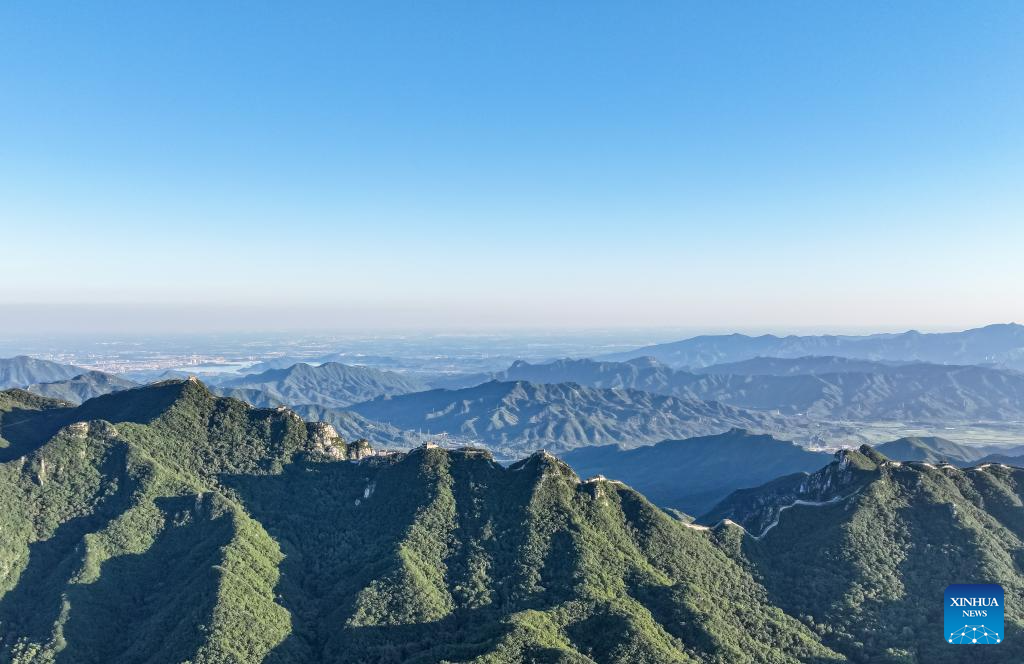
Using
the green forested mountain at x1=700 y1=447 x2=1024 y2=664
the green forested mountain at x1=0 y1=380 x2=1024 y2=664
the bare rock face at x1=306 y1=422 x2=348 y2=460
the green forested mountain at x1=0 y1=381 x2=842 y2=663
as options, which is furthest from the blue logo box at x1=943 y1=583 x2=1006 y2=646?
the bare rock face at x1=306 y1=422 x2=348 y2=460

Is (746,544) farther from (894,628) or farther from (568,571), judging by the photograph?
(568,571)

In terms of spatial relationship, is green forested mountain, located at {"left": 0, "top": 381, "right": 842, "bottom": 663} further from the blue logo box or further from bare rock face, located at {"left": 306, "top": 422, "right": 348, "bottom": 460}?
the blue logo box

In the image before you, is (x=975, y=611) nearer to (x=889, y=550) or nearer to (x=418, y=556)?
(x=889, y=550)

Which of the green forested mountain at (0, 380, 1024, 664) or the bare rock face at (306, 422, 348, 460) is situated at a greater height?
the bare rock face at (306, 422, 348, 460)

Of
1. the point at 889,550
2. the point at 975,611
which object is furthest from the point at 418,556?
the point at 889,550

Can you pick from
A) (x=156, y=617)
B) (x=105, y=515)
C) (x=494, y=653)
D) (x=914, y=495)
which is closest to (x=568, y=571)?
(x=494, y=653)

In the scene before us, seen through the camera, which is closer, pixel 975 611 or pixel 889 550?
pixel 975 611
